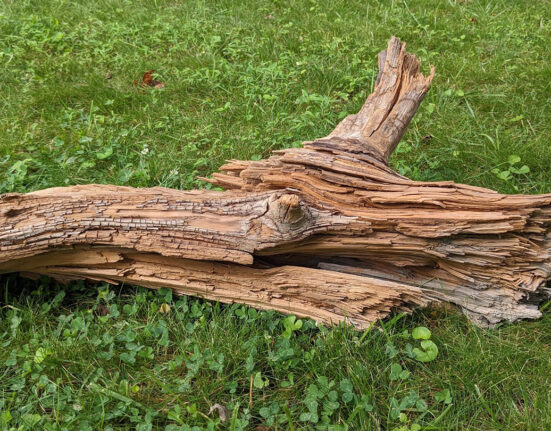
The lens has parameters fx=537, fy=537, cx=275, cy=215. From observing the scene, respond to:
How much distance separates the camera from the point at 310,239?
269 cm

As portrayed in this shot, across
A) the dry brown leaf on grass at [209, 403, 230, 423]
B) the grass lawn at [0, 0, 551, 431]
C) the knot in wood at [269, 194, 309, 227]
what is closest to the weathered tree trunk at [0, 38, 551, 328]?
the knot in wood at [269, 194, 309, 227]

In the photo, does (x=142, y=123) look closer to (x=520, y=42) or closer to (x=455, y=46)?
(x=455, y=46)

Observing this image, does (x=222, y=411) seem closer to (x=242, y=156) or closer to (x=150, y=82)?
(x=242, y=156)

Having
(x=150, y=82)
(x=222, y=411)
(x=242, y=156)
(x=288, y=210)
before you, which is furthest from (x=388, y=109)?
(x=150, y=82)

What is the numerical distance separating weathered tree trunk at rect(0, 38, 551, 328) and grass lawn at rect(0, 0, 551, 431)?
138mm

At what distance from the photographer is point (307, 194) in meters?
2.75

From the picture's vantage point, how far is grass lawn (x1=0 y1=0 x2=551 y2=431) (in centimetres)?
242

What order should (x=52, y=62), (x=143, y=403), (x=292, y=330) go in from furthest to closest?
(x=52, y=62) → (x=292, y=330) → (x=143, y=403)

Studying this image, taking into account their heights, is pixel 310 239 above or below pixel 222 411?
above

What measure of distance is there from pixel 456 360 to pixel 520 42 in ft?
13.2

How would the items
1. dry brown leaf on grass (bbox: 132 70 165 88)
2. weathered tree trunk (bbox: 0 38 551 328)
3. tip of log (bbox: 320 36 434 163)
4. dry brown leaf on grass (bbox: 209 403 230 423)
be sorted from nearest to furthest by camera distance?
dry brown leaf on grass (bbox: 209 403 230 423) → weathered tree trunk (bbox: 0 38 551 328) → tip of log (bbox: 320 36 434 163) → dry brown leaf on grass (bbox: 132 70 165 88)

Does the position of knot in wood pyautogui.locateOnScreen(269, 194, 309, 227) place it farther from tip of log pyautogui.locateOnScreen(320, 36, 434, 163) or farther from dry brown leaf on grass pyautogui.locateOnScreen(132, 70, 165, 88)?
dry brown leaf on grass pyautogui.locateOnScreen(132, 70, 165, 88)

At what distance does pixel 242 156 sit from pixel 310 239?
1653 millimetres

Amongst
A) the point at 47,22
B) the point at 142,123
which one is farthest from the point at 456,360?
the point at 47,22
